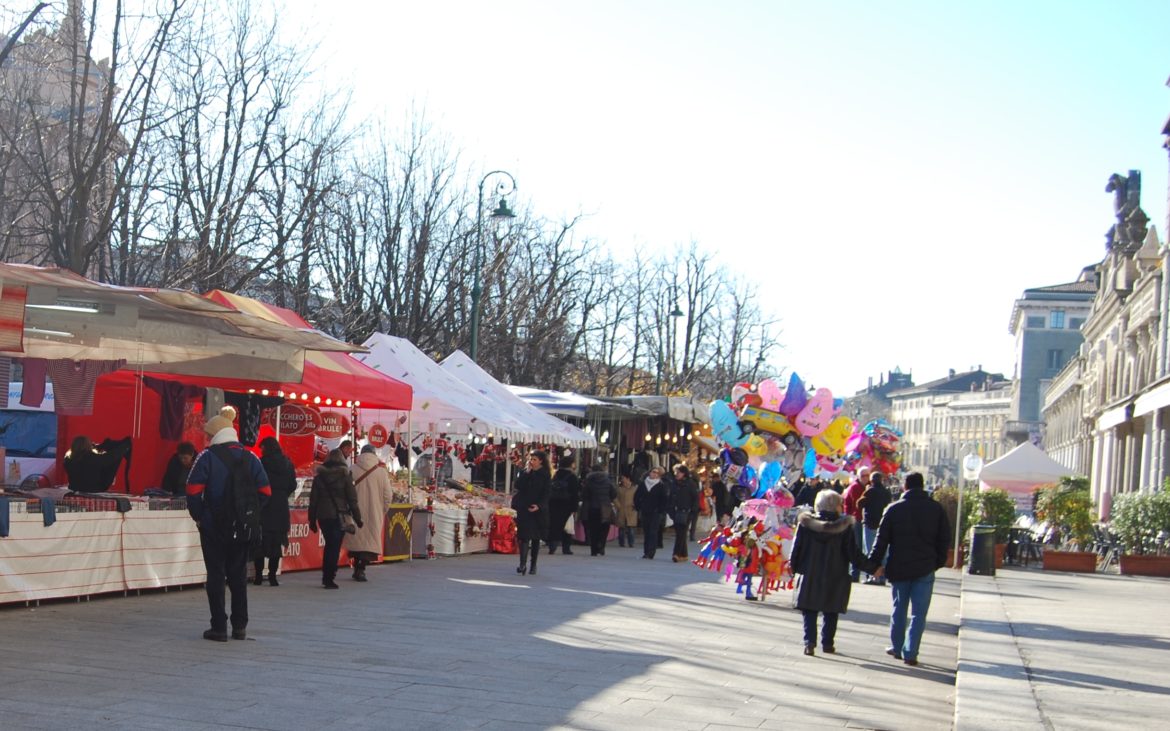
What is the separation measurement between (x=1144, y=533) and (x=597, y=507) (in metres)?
12.6

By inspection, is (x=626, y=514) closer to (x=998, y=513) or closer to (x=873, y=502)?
(x=998, y=513)

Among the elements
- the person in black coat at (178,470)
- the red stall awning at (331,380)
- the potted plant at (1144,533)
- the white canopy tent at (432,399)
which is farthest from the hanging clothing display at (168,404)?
the potted plant at (1144,533)

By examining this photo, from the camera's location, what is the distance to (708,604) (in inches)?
622

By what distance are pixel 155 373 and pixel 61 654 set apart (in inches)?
289

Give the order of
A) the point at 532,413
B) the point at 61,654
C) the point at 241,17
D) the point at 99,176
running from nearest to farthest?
1. the point at 61,654
2. the point at 99,176
3. the point at 241,17
4. the point at 532,413

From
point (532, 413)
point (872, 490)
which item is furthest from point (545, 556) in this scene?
point (872, 490)

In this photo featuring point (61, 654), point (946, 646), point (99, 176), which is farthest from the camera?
point (99, 176)

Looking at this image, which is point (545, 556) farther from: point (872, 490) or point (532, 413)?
point (872, 490)

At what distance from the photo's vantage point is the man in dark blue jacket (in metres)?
10.5

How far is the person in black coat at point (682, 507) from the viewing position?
938 inches

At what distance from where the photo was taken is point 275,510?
49.0 ft

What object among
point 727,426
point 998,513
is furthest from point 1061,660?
point 998,513

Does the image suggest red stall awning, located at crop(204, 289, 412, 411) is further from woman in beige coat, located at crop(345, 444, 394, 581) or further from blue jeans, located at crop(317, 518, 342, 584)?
blue jeans, located at crop(317, 518, 342, 584)

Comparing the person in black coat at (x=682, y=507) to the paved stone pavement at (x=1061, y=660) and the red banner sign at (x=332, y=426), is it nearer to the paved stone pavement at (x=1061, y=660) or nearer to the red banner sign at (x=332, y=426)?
the paved stone pavement at (x=1061, y=660)
